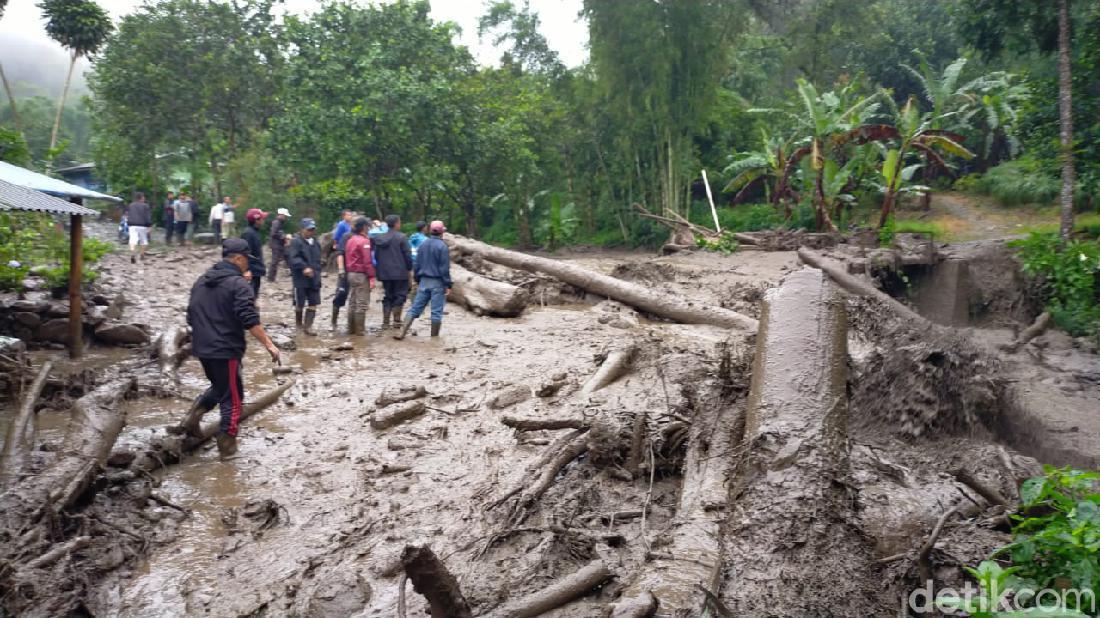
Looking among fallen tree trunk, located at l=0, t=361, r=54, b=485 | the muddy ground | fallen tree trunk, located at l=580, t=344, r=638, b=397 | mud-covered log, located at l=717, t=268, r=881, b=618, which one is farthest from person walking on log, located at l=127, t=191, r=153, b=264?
mud-covered log, located at l=717, t=268, r=881, b=618

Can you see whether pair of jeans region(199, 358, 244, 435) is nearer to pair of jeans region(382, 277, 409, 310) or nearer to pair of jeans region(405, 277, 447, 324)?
pair of jeans region(405, 277, 447, 324)

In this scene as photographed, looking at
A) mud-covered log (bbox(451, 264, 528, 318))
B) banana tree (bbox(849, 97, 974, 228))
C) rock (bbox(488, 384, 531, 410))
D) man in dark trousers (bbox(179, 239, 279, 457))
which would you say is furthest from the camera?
banana tree (bbox(849, 97, 974, 228))

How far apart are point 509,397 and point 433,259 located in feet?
13.4

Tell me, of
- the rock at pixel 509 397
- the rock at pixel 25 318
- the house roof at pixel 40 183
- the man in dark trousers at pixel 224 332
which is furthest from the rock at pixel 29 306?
the rock at pixel 509 397

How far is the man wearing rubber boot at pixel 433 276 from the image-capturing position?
1026 centimetres

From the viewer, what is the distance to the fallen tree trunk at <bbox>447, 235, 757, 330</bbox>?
9.95 metres

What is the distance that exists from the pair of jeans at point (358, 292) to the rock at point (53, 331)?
357cm

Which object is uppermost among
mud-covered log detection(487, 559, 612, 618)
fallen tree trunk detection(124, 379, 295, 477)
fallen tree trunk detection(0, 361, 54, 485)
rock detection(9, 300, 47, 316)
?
mud-covered log detection(487, 559, 612, 618)

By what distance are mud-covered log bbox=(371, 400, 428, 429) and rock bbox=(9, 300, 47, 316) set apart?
5581mm

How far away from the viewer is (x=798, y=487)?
3.06m

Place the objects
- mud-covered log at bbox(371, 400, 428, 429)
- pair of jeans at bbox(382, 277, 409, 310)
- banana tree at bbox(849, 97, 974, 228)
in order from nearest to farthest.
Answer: mud-covered log at bbox(371, 400, 428, 429)
pair of jeans at bbox(382, 277, 409, 310)
banana tree at bbox(849, 97, 974, 228)

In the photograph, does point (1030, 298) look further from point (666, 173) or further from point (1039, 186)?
point (666, 173)

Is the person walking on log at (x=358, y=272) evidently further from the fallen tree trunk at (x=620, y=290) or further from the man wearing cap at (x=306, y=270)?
the fallen tree trunk at (x=620, y=290)

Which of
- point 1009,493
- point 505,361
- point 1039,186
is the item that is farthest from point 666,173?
point 1009,493
